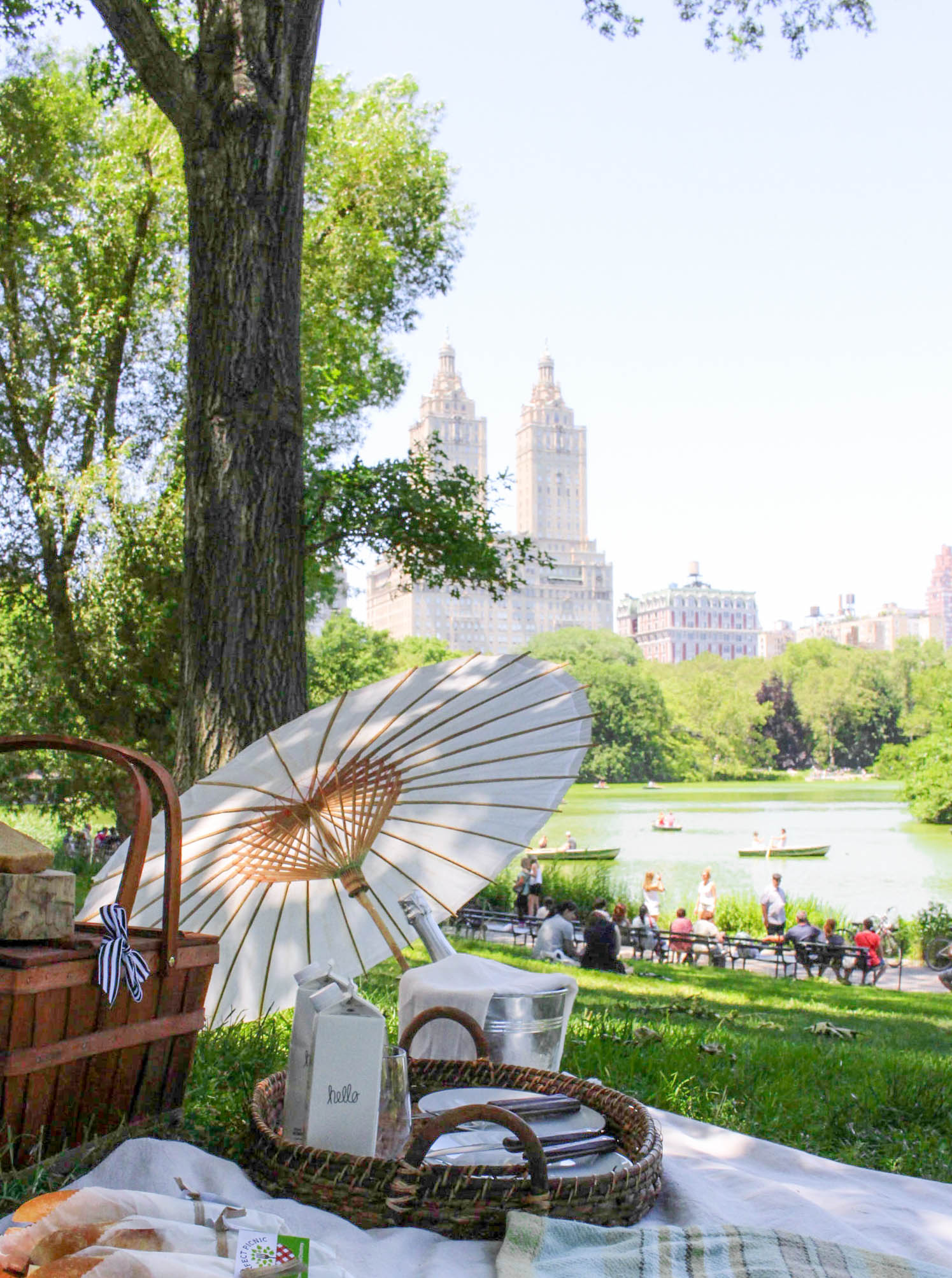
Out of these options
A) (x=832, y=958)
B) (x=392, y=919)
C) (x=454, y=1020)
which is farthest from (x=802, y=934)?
(x=454, y=1020)

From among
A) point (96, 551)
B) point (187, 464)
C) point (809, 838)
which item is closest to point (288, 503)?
point (187, 464)

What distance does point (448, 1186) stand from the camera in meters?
1.54

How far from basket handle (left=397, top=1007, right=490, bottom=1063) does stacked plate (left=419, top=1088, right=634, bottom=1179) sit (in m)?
0.13

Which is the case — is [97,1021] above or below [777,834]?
above

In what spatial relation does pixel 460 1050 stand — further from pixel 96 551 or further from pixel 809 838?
pixel 809 838

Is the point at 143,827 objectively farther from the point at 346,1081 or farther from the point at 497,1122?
the point at 497,1122

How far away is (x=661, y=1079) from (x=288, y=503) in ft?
8.16

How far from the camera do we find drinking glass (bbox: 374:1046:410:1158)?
5.65ft

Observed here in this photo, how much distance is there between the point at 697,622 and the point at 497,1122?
7329 inches

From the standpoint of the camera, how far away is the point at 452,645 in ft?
481

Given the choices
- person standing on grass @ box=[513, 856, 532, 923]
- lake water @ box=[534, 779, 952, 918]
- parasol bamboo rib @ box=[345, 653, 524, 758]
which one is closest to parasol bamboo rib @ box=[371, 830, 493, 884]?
parasol bamboo rib @ box=[345, 653, 524, 758]

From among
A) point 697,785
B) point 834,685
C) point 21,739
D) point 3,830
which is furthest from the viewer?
point 834,685

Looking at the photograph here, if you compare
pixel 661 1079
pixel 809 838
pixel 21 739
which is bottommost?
pixel 809 838

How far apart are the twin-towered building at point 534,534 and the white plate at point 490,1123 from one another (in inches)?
5177
